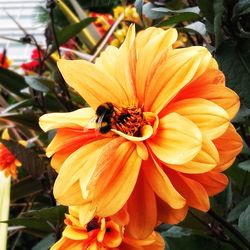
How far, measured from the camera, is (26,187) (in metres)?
0.94

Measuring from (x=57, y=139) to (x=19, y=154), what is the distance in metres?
0.25

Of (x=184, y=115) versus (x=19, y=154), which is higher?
(x=184, y=115)

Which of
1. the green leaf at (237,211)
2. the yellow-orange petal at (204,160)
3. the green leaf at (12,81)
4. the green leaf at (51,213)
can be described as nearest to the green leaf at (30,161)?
→ the green leaf at (51,213)

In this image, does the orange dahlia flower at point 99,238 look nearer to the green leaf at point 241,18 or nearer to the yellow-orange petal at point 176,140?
the yellow-orange petal at point 176,140

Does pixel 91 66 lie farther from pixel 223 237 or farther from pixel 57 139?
pixel 223 237

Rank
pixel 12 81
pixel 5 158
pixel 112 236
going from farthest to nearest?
pixel 12 81 < pixel 5 158 < pixel 112 236

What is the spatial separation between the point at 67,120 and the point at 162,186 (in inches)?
3.8

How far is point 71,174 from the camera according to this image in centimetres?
33

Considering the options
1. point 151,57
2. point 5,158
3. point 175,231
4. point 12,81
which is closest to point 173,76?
point 151,57

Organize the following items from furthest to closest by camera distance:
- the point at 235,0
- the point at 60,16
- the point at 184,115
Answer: the point at 60,16 → the point at 235,0 → the point at 184,115

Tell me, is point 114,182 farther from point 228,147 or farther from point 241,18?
point 241,18

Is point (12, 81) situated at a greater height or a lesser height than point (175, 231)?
lesser

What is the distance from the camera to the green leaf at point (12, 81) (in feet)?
3.53

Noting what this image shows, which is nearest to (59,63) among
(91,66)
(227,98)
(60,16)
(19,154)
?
(91,66)
